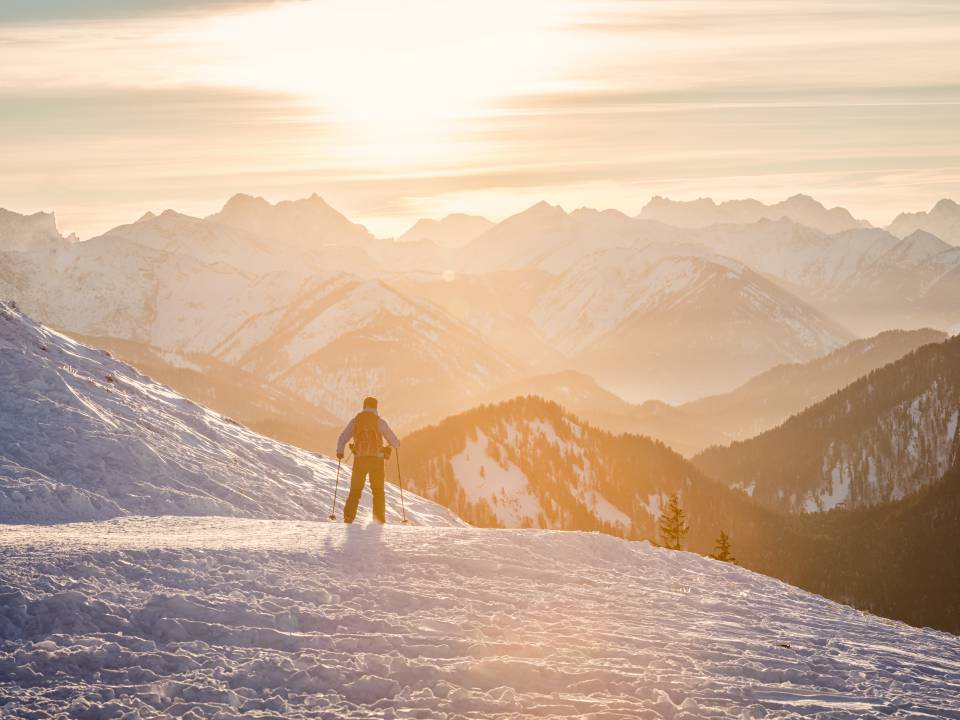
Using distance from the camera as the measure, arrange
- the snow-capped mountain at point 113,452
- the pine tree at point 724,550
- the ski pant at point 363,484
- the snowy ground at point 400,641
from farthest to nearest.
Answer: the pine tree at point 724,550, the snow-capped mountain at point 113,452, the ski pant at point 363,484, the snowy ground at point 400,641

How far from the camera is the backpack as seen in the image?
2375 cm

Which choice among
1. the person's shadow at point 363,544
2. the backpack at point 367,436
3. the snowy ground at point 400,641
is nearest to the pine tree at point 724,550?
the backpack at point 367,436

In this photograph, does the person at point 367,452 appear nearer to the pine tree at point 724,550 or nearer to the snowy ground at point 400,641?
the snowy ground at point 400,641

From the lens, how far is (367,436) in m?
23.8

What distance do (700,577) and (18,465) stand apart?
1756 cm

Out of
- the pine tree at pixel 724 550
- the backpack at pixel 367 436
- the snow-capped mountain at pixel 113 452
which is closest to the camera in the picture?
the backpack at pixel 367 436

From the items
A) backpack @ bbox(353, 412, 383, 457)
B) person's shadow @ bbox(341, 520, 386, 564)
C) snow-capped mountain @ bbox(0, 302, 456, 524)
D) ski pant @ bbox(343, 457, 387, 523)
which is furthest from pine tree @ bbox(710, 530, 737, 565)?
person's shadow @ bbox(341, 520, 386, 564)

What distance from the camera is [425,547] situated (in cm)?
1828

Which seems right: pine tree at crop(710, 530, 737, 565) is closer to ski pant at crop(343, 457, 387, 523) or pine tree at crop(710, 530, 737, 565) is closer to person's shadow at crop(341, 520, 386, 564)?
ski pant at crop(343, 457, 387, 523)

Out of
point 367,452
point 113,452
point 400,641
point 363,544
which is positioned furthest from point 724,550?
point 400,641

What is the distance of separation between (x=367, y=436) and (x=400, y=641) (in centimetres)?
1146

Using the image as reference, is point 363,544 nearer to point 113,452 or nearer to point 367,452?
point 367,452

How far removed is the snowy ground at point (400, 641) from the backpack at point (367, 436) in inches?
202

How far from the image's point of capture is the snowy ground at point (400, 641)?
10.8 meters
